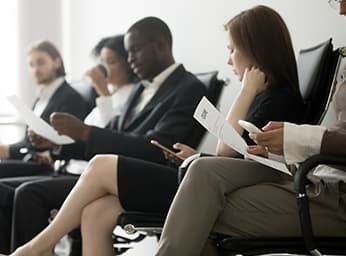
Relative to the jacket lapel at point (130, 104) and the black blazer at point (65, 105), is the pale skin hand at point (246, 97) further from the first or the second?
the black blazer at point (65, 105)

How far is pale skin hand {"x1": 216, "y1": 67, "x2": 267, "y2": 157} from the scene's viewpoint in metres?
1.94

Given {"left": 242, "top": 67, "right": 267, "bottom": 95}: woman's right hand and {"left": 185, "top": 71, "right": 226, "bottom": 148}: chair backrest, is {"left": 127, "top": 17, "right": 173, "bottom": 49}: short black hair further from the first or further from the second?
{"left": 242, "top": 67, "right": 267, "bottom": 95}: woman's right hand

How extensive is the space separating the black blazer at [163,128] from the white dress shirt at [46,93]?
0.78 m

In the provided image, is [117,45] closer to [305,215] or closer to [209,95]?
[209,95]

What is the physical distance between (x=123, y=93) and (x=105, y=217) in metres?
1.15

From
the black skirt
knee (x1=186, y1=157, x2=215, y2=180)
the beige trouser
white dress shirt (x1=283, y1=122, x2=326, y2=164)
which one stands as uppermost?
white dress shirt (x1=283, y1=122, x2=326, y2=164)

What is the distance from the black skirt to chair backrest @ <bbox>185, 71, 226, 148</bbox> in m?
0.43

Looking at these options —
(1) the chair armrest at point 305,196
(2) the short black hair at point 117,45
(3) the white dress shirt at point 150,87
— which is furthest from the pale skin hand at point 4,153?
(1) the chair armrest at point 305,196

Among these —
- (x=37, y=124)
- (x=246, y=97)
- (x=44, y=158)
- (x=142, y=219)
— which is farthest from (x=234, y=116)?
(x=44, y=158)

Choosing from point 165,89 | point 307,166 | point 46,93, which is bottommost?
Answer: point 46,93

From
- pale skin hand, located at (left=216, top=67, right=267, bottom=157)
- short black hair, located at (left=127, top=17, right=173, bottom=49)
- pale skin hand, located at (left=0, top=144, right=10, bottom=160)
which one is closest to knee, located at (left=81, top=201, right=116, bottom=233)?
pale skin hand, located at (left=216, top=67, right=267, bottom=157)

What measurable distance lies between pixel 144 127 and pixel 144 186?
60 centimetres

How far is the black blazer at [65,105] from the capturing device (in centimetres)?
306

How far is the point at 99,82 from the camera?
304cm
